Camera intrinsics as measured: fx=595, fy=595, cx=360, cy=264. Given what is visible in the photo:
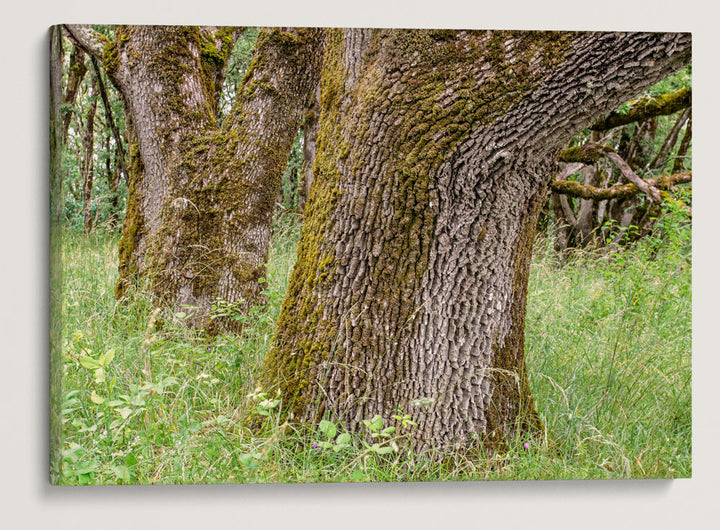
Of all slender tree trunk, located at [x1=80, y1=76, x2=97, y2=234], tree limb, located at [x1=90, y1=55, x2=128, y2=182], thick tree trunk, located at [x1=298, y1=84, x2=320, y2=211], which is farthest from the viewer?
thick tree trunk, located at [x1=298, y1=84, x2=320, y2=211]

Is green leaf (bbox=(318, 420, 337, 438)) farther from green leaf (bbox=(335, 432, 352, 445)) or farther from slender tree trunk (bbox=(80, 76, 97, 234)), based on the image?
slender tree trunk (bbox=(80, 76, 97, 234))

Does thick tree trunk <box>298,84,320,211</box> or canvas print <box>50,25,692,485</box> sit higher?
thick tree trunk <box>298,84,320,211</box>

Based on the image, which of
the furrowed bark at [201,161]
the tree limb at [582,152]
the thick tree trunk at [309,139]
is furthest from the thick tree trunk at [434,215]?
the thick tree trunk at [309,139]

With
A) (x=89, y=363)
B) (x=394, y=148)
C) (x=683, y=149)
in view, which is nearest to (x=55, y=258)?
(x=89, y=363)

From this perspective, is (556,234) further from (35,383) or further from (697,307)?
(35,383)

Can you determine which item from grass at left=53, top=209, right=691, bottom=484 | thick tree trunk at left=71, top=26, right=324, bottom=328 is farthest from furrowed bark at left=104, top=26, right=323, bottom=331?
grass at left=53, top=209, right=691, bottom=484

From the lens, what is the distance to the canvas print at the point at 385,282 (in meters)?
1.83

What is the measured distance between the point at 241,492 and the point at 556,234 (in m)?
1.94

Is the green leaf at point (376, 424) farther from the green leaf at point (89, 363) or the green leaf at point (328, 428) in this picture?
the green leaf at point (89, 363)

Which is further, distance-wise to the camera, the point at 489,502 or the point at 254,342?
the point at 254,342

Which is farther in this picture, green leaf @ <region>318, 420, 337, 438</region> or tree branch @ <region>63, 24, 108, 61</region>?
tree branch @ <region>63, 24, 108, 61</region>

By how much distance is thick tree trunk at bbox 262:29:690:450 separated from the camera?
1776 mm

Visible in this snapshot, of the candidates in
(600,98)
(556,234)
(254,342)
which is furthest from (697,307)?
(254,342)

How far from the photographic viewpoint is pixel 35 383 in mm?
2115
